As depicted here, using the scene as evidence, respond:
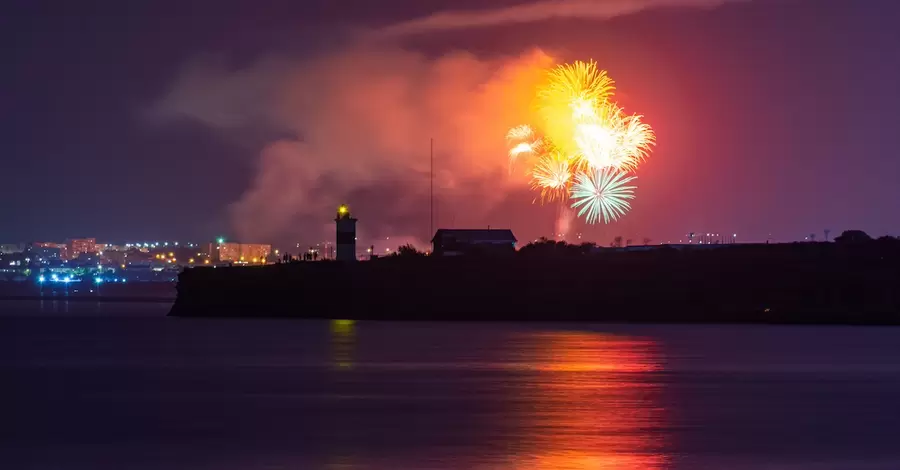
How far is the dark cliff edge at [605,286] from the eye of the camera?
93750 millimetres

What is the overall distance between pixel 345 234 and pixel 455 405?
78.8 m

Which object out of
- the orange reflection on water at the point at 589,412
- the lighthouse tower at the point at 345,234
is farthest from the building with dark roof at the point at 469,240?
the orange reflection on water at the point at 589,412

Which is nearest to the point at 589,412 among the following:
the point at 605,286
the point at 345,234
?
the point at 605,286

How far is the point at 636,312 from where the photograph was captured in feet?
320

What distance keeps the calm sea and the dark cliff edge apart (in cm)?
3027

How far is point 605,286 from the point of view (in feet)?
325

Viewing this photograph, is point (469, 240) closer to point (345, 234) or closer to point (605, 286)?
point (345, 234)

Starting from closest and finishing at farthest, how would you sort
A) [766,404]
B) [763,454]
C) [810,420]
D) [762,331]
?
[763,454] < [810,420] < [766,404] < [762,331]

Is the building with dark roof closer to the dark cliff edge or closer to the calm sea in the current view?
the dark cliff edge

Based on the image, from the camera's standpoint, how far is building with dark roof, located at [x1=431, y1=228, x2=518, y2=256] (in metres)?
119

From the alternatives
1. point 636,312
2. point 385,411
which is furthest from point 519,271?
point 385,411

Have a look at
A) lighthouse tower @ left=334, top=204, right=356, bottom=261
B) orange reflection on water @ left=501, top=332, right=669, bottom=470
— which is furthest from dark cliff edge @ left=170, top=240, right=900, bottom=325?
orange reflection on water @ left=501, top=332, right=669, bottom=470

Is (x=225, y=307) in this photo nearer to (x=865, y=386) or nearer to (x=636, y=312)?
(x=636, y=312)

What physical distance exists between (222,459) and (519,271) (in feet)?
256
